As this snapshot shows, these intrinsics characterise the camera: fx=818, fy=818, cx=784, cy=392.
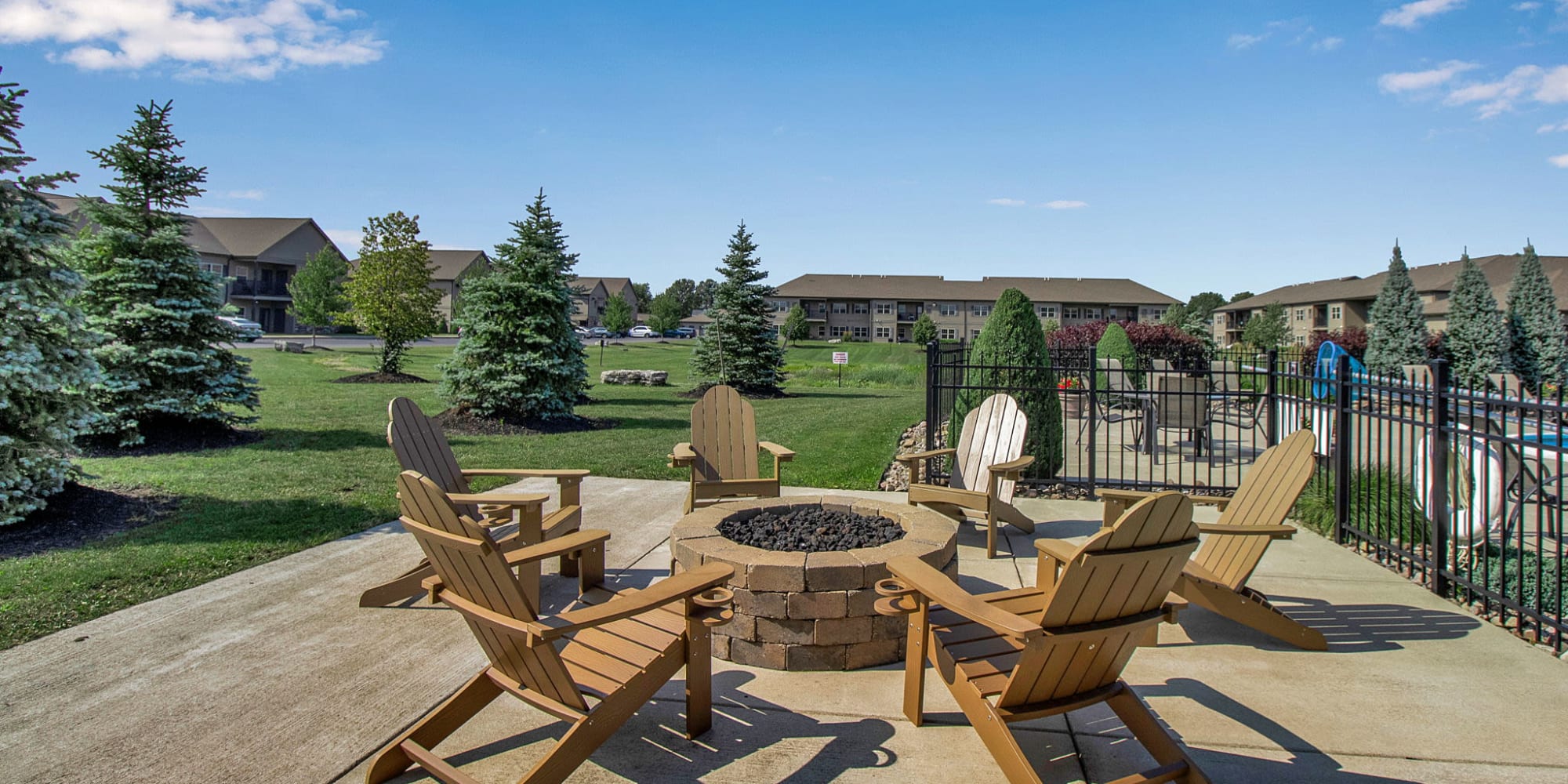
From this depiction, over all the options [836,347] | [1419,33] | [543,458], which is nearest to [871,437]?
[543,458]

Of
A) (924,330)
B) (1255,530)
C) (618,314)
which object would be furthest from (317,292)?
(1255,530)

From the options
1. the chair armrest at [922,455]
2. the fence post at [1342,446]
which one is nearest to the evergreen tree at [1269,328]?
the fence post at [1342,446]

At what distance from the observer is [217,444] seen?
33.4ft

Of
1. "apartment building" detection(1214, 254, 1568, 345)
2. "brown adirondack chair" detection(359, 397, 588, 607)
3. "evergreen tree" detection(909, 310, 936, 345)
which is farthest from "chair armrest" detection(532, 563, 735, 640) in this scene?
"evergreen tree" detection(909, 310, 936, 345)

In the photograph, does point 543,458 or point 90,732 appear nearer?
point 90,732

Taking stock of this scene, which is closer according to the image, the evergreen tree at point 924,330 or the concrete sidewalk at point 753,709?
the concrete sidewalk at point 753,709

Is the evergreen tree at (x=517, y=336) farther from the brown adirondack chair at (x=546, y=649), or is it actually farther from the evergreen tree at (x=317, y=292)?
the evergreen tree at (x=317, y=292)

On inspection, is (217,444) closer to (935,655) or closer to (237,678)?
(237,678)

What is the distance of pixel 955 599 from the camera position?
2871mm

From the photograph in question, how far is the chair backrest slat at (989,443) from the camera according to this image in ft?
19.9

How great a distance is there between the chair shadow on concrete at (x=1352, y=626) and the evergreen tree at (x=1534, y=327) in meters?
32.3

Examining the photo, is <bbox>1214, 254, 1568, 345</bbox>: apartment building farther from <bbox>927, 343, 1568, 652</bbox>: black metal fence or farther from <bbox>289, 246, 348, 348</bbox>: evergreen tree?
<bbox>289, 246, 348, 348</bbox>: evergreen tree

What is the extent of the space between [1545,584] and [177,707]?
281 inches

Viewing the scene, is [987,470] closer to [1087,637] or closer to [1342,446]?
[1342,446]
